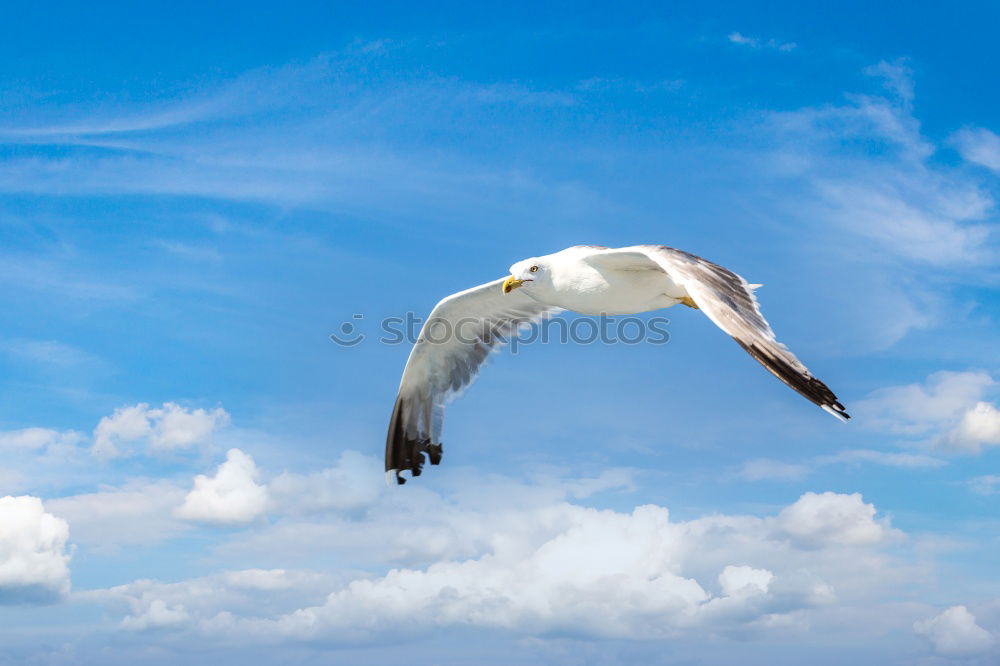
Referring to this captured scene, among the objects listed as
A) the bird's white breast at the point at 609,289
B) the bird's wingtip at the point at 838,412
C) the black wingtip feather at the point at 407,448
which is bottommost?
the bird's wingtip at the point at 838,412

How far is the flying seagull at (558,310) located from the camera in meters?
9.04

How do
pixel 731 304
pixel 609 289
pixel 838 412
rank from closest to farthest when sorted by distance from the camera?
pixel 838 412 < pixel 731 304 < pixel 609 289

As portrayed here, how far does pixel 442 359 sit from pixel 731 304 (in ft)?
24.6

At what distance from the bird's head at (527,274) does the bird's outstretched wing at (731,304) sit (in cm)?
112

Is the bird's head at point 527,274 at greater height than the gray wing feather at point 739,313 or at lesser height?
greater

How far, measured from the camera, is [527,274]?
1331cm

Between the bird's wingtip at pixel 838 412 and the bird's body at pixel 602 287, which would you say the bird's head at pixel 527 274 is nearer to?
the bird's body at pixel 602 287

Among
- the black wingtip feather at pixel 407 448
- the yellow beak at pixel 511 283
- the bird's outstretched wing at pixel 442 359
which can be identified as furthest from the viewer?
the black wingtip feather at pixel 407 448

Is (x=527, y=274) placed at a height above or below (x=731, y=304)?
above

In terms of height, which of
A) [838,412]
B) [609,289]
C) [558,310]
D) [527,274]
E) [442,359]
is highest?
[558,310]

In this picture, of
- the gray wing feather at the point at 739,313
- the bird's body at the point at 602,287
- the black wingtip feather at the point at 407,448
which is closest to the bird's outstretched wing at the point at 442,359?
the black wingtip feather at the point at 407,448

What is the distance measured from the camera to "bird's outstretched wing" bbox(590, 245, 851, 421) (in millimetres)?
8219

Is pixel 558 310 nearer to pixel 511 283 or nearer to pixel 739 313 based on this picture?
pixel 511 283

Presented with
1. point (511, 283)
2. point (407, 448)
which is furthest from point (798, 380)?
point (407, 448)
